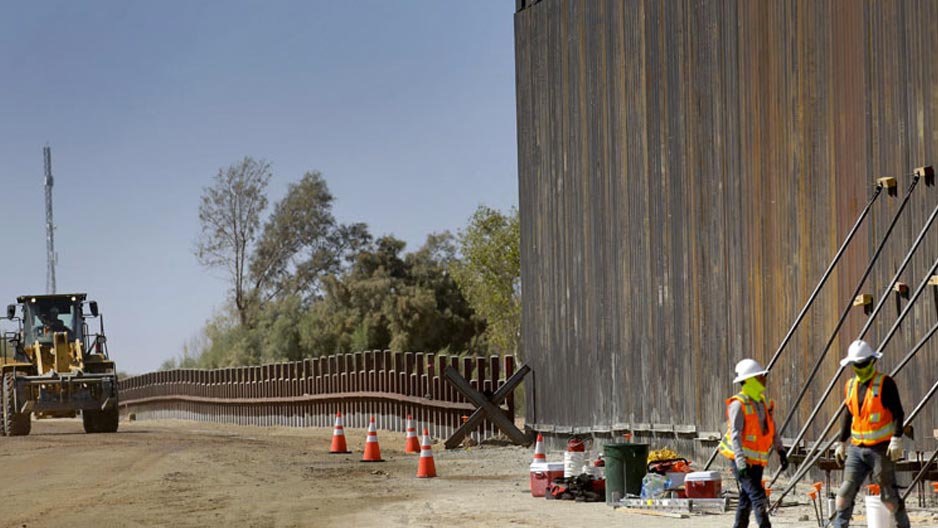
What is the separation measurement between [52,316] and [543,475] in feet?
84.1

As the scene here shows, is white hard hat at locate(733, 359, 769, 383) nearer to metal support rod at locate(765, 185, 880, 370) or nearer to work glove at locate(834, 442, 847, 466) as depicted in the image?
work glove at locate(834, 442, 847, 466)

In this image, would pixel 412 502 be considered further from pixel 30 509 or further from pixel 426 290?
pixel 426 290

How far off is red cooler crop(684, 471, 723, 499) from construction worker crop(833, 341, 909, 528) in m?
3.10

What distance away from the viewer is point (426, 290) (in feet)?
225

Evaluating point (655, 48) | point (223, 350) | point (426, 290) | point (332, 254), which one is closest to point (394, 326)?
point (426, 290)

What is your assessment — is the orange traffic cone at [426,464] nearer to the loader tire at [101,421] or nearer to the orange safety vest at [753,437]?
the orange safety vest at [753,437]

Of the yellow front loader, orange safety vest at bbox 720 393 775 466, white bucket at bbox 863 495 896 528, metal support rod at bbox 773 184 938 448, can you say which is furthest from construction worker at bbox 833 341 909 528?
the yellow front loader

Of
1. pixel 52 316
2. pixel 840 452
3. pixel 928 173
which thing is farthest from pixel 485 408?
pixel 52 316

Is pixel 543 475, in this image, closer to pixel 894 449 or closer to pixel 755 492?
pixel 755 492

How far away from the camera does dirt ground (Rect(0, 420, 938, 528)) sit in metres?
16.2

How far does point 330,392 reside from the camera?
39219mm

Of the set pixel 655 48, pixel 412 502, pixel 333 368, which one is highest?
pixel 655 48

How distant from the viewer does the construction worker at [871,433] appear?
12531mm

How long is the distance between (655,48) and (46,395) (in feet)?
71.2
